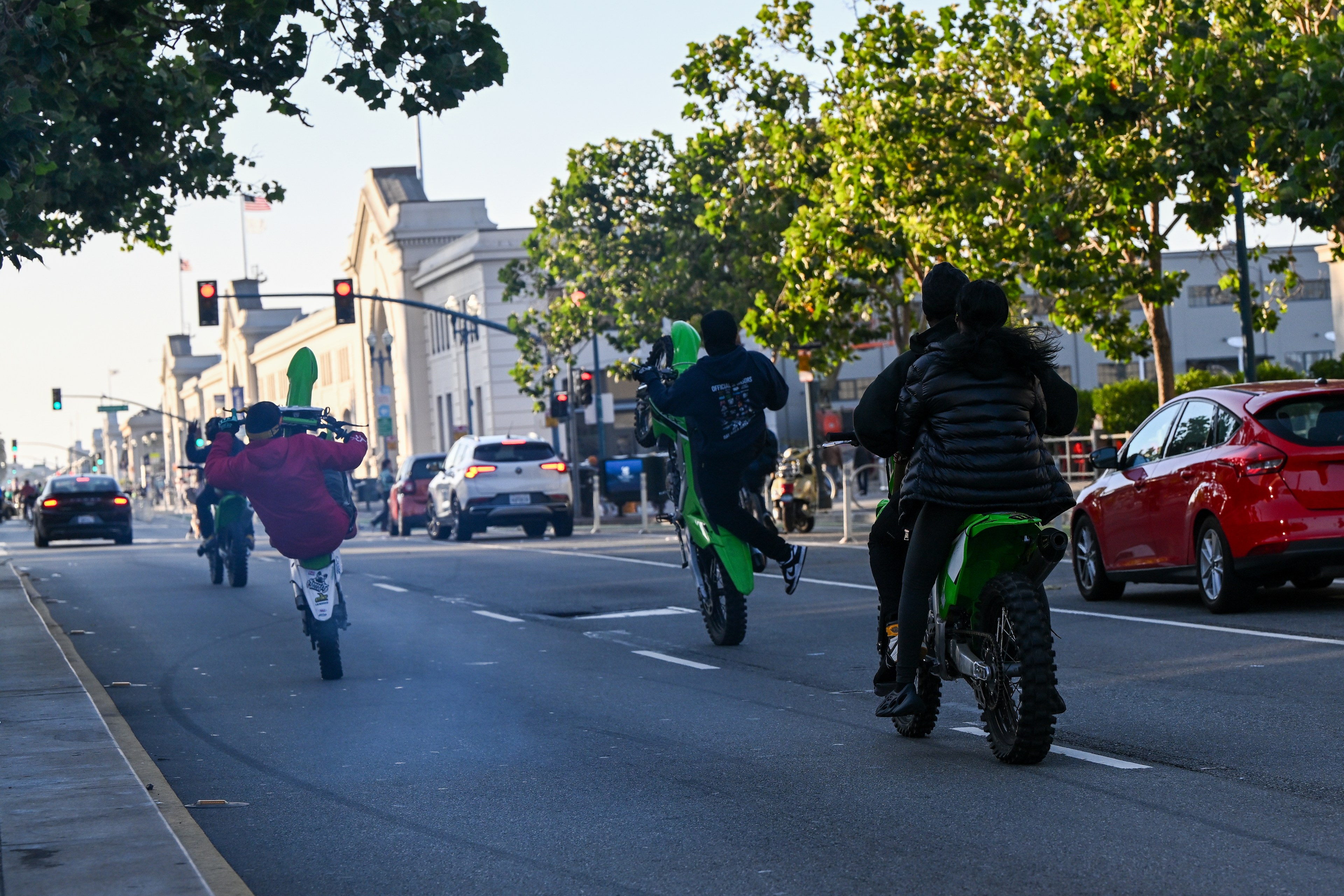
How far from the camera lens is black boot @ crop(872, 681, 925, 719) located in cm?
759

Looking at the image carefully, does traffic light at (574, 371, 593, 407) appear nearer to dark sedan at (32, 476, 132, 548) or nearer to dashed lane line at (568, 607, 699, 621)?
dark sedan at (32, 476, 132, 548)

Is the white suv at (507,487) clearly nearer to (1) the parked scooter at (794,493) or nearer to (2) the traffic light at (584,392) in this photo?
(1) the parked scooter at (794,493)

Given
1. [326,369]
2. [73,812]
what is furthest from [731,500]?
[326,369]

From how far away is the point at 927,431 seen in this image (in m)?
7.25

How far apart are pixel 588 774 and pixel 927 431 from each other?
188 cm

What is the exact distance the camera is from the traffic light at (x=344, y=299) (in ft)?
128

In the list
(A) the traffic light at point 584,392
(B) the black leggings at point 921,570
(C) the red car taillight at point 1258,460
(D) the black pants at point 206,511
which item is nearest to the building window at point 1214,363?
(A) the traffic light at point 584,392

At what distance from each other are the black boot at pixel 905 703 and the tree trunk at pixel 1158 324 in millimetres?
18234

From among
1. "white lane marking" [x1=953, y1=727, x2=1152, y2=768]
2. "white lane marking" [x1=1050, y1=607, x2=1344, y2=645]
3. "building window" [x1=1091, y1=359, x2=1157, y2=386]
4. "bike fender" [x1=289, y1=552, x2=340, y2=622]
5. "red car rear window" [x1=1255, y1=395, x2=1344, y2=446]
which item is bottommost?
"white lane marking" [x1=1050, y1=607, x2=1344, y2=645]

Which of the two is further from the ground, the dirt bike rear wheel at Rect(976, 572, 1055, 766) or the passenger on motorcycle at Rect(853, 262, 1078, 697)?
the passenger on motorcycle at Rect(853, 262, 1078, 697)

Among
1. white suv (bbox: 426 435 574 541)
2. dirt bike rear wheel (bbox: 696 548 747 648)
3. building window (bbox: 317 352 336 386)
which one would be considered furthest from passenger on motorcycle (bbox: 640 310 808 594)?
building window (bbox: 317 352 336 386)

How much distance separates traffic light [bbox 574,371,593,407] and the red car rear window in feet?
84.8

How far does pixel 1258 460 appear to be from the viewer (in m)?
12.7

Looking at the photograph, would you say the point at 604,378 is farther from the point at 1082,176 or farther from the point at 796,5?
the point at 1082,176
